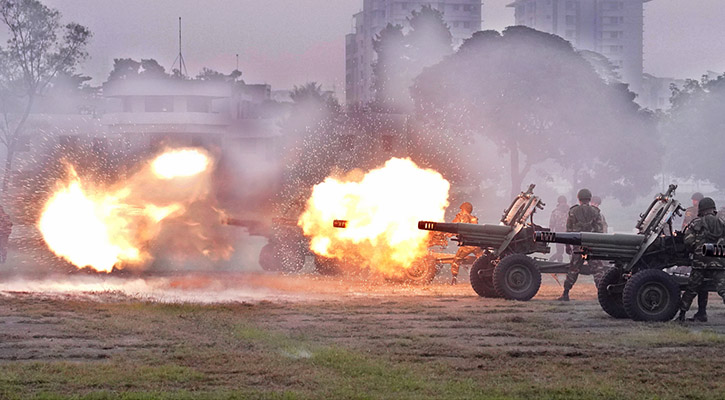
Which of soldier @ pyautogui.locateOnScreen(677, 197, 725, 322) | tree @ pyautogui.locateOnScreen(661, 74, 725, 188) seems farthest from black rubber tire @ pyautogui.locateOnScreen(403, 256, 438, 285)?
tree @ pyautogui.locateOnScreen(661, 74, 725, 188)

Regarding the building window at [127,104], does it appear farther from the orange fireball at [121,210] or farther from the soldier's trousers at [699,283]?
the soldier's trousers at [699,283]

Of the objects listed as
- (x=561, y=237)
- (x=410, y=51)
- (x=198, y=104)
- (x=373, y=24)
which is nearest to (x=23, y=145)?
(x=198, y=104)

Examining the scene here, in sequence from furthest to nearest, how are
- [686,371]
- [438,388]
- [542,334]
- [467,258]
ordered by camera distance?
1. [467,258]
2. [542,334]
3. [686,371]
4. [438,388]

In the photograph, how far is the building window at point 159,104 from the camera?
97562 mm

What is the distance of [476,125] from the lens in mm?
56562

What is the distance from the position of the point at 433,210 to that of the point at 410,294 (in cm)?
394

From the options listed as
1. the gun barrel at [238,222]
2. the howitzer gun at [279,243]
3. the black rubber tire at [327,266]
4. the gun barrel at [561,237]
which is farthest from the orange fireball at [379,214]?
the gun barrel at [561,237]

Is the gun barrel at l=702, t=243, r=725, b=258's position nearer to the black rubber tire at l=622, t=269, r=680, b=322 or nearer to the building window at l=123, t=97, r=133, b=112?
the black rubber tire at l=622, t=269, r=680, b=322

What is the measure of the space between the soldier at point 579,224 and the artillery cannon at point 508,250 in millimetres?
380

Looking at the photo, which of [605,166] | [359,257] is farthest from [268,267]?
[605,166]

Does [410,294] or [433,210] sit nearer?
[410,294]

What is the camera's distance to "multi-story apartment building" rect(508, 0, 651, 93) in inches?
7116

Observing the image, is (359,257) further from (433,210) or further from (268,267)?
(268,267)

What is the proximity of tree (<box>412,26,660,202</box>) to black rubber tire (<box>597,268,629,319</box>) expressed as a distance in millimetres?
36222
